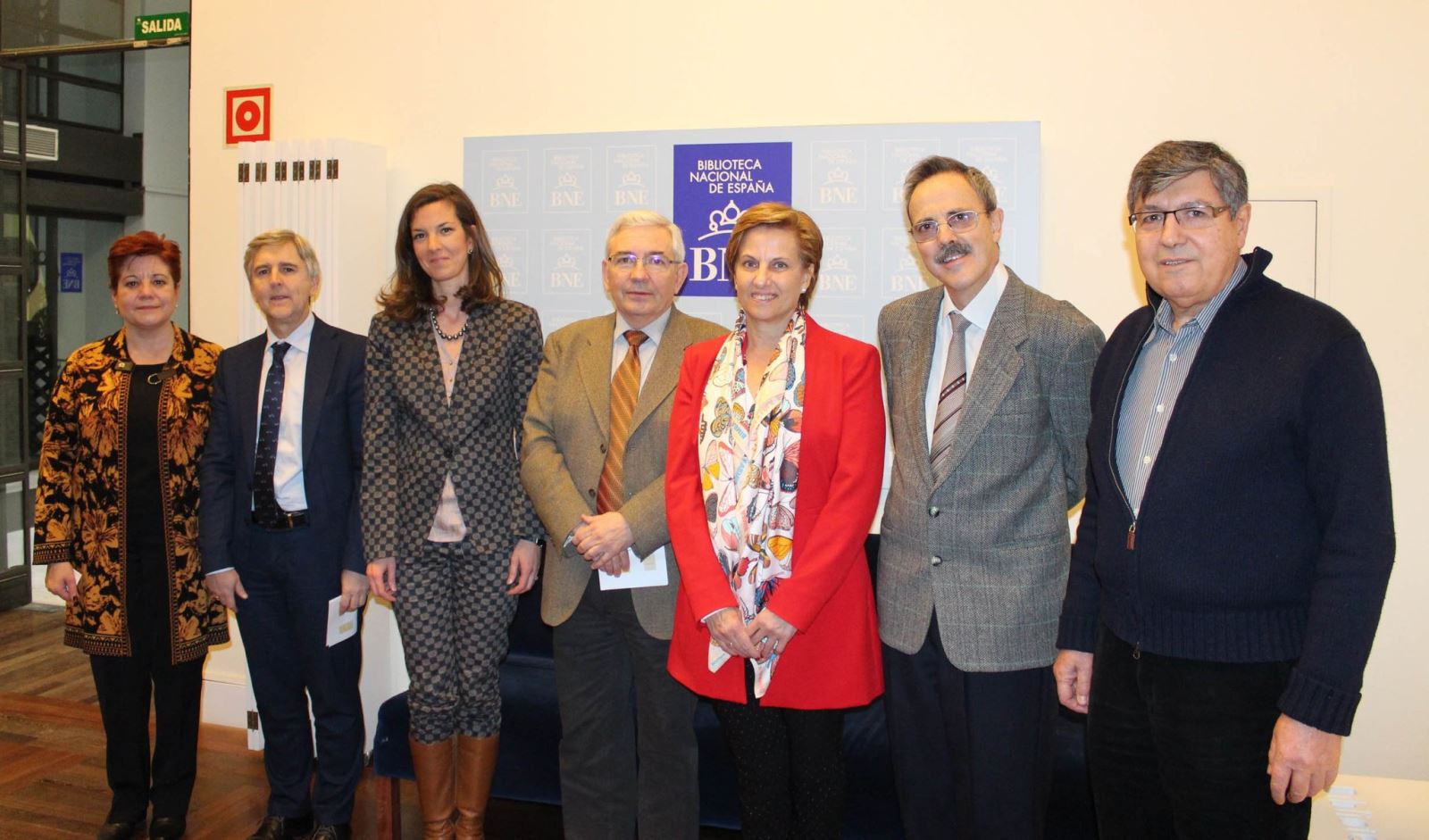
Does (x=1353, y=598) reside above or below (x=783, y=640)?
above

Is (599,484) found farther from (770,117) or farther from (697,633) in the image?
(770,117)

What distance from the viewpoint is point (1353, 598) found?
158cm

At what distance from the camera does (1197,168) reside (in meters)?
1.77

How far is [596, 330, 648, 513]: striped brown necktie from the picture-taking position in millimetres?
2566

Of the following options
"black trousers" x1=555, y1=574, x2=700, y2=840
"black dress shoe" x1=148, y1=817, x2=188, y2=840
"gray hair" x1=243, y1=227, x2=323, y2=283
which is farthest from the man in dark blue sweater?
"black dress shoe" x1=148, y1=817, x2=188, y2=840

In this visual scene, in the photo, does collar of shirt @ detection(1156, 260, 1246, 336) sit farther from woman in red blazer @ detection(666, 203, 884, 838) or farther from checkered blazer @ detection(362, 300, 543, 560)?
checkered blazer @ detection(362, 300, 543, 560)

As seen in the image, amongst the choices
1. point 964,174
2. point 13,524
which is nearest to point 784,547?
point 964,174

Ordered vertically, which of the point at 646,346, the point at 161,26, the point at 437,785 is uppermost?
the point at 161,26

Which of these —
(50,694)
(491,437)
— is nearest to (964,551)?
(491,437)

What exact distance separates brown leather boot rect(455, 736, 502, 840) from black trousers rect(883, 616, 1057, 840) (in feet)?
3.95

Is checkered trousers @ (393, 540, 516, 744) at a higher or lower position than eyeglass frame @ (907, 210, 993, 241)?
lower

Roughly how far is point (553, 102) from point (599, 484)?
2.06 metres

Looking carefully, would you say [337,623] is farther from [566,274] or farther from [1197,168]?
[1197,168]

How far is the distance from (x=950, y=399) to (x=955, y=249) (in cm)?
31
